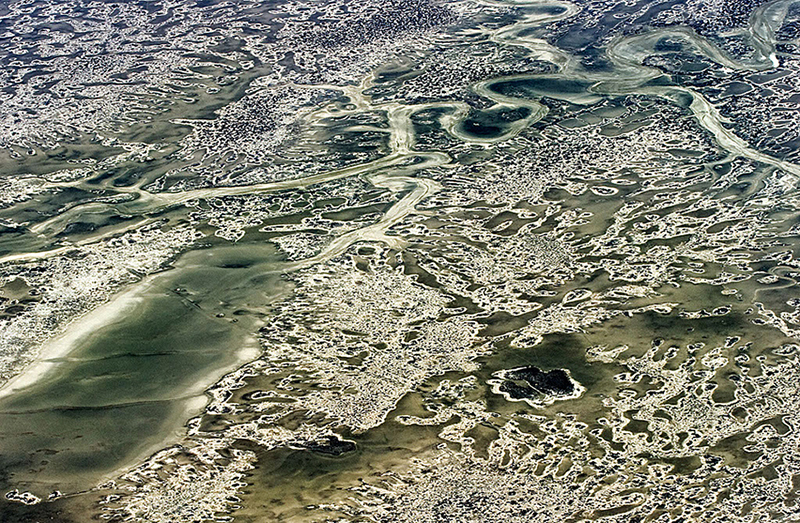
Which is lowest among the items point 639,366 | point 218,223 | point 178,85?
point 639,366

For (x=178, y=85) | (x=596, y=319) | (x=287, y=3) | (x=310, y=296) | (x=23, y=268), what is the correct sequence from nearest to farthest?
(x=596, y=319), (x=310, y=296), (x=23, y=268), (x=178, y=85), (x=287, y=3)

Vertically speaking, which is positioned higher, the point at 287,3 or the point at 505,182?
the point at 287,3

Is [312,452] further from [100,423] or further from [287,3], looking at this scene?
[287,3]

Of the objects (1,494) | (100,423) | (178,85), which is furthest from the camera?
(178,85)

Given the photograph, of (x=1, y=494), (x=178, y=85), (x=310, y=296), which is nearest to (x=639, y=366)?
(x=310, y=296)

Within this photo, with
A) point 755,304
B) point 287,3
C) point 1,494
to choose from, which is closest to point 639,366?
point 755,304

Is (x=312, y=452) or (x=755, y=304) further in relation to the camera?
(x=755, y=304)
